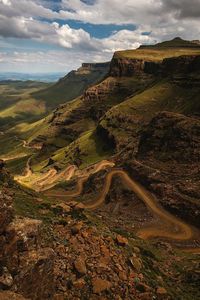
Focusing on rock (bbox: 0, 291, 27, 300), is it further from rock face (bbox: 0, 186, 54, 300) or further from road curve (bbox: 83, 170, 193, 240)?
road curve (bbox: 83, 170, 193, 240)

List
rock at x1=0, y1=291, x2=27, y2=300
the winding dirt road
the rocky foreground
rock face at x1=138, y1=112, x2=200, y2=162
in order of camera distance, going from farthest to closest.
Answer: rock face at x1=138, y1=112, x2=200, y2=162 → the winding dirt road → the rocky foreground → rock at x1=0, y1=291, x2=27, y2=300

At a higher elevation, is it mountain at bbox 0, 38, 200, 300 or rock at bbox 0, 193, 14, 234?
rock at bbox 0, 193, 14, 234

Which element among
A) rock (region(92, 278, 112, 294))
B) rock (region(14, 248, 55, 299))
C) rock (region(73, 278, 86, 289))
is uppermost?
rock (region(14, 248, 55, 299))

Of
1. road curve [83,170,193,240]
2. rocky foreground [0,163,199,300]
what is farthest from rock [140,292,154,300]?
road curve [83,170,193,240]

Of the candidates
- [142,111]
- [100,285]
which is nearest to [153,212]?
[100,285]

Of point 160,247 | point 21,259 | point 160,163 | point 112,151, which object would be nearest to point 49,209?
point 160,247

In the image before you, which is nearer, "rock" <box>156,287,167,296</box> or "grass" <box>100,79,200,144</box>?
"rock" <box>156,287,167,296</box>

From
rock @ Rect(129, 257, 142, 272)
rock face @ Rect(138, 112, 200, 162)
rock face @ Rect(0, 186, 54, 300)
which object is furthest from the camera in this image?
rock face @ Rect(138, 112, 200, 162)

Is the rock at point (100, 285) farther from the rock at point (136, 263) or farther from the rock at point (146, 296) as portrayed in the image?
the rock at point (136, 263)
